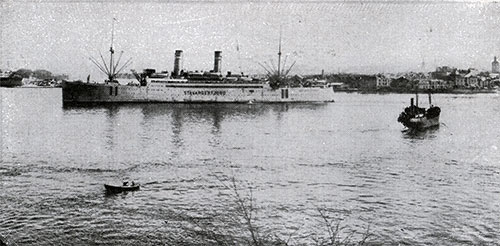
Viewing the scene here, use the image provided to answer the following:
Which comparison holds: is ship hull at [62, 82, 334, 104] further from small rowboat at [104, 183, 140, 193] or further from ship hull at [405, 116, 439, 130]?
small rowboat at [104, 183, 140, 193]

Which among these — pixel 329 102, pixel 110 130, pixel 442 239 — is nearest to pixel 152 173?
pixel 442 239

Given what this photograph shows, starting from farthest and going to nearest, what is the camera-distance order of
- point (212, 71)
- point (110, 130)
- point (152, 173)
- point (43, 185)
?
1. point (212, 71)
2. point (110, 130)
3. point (152, 173)
4. point (43, 185)

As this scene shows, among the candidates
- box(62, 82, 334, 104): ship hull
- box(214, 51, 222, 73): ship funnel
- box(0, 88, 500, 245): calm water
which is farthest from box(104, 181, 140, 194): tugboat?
box(214, 51, 222, 73): ship funnel

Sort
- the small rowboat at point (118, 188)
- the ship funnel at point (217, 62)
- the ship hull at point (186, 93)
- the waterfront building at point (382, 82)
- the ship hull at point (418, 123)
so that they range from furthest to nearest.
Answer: the waterfront building at point (382, 82)
the ship funnel at point (217, 62)
the ship hull at point (186, 93)
the ship hull at point (418, 123)
the small rowboat at point (118, 188)

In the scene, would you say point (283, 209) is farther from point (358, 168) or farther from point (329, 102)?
point (329, 102)

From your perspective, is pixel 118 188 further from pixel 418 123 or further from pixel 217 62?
pixel 217 62

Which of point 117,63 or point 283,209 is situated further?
point 117,63

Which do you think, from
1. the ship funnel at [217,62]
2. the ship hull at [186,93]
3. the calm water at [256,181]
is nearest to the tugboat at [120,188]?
the calm water at [256,181]

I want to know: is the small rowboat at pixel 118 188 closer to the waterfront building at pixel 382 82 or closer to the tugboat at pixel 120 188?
the tugboat at pixel 120 188
